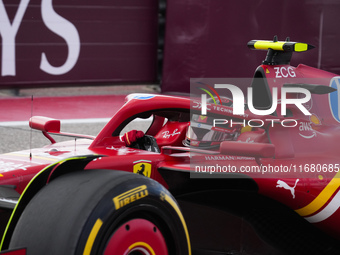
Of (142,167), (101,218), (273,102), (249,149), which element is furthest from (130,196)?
(273,102)

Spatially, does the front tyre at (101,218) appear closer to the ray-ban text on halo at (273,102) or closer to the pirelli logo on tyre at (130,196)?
the pirelli logo on tyre at (130,196)

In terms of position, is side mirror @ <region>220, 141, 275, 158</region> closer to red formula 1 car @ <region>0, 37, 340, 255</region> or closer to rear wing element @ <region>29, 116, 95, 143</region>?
red formula 1 car @ <region>0, 37, 340, 255</region>

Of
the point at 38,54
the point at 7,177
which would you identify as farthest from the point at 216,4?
→ the point at 7,177

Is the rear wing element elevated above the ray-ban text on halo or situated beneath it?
situated beneath

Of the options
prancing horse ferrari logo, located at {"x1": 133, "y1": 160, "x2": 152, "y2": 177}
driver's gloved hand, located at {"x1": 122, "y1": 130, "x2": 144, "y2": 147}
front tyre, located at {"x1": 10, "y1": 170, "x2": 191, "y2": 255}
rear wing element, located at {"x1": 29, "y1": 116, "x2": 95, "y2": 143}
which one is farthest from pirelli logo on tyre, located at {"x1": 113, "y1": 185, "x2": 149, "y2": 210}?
rear wing element, located at {"x1": 29, "y1": 116, "x2": 95, "y2": 143}

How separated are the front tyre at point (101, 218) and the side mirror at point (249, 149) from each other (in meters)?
0.66

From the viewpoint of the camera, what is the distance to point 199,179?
3.70 m

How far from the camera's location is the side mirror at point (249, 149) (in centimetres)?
359

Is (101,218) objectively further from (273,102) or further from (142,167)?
(273,102)

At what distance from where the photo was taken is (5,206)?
330 centimetres

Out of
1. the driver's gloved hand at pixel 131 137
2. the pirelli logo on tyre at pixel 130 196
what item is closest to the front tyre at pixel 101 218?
the pirelli logo on tyre at pixel 130 196

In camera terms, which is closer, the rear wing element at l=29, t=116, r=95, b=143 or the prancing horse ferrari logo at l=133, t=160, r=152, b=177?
the prancing horse ferrari logo at l=133, t=160, r=152, b=177

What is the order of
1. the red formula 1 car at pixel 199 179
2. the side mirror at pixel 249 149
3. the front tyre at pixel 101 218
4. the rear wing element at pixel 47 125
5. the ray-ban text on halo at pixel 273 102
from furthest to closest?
the rear wing element at pixel 47 125, the ray-ban text on halo at pixel 273 102, the side mirror at pixel 249 149, the red formula 1 car at pixel 199 179, the front tyre at pixel 101 218

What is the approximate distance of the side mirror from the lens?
3.59 metres
